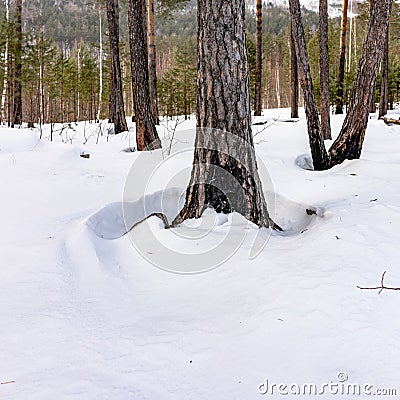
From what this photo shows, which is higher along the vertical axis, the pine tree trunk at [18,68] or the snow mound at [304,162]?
the pine tree trunk at [18,68]

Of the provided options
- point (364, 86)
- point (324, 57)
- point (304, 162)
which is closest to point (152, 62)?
point (324, 57)

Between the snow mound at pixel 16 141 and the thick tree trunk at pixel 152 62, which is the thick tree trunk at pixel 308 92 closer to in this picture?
the snow mound at pixel 16 141

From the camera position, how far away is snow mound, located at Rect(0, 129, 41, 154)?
17.3ft

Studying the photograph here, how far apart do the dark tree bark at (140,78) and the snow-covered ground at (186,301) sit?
2963 millimetres

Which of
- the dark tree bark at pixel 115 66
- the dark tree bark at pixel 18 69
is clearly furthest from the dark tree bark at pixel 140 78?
the dark tree bark at pixel 18 69

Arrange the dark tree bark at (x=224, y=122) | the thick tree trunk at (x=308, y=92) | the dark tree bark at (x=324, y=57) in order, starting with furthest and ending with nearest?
the dark tree bark at (x=324, y=57), the thick tree trunk at (x=308, y=92), the dark tree bark at (x=224, y=122)

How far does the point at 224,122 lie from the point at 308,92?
328 cm

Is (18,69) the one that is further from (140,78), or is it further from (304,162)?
(304,162)

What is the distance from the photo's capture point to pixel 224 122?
3.05 m

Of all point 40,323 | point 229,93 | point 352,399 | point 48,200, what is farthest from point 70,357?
point 229,93

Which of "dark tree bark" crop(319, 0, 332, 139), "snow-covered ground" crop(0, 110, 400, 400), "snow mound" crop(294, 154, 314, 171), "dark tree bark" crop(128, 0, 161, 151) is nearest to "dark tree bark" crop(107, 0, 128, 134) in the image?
"dark tree bark" crop(128, 0, 161, 151)

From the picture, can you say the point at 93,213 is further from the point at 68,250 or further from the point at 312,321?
the point at 312,321

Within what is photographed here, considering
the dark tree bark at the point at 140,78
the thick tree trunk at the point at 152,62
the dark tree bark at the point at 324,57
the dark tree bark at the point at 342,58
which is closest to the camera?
the dark tree bark at the point at 140,78

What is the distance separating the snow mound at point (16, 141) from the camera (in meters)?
5.27
